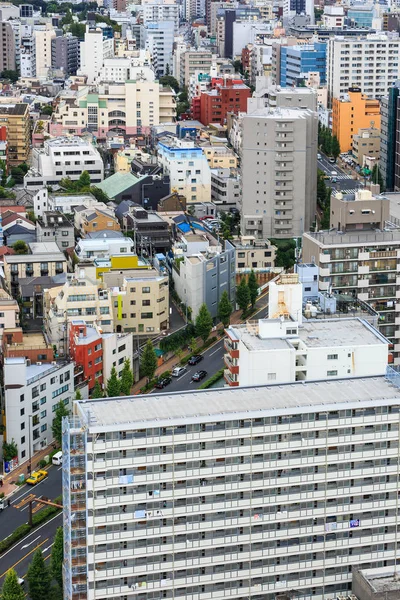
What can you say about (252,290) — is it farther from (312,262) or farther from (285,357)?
(285,357)

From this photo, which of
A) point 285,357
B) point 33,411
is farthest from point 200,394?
point 33,411

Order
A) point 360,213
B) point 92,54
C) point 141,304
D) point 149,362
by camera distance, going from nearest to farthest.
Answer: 1. point 360,213
2. point 149,362
3. point 141,304
4. point 92,54

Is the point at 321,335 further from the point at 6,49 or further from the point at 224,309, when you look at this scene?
the point at 6,49

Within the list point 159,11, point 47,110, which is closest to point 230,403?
point 47,110

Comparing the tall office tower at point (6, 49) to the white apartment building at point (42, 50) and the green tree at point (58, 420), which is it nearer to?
the white apartment building at point (42, 50)

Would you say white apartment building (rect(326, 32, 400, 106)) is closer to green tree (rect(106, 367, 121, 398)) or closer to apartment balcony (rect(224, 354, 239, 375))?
green tree (rect(106, 367, 121, 398))

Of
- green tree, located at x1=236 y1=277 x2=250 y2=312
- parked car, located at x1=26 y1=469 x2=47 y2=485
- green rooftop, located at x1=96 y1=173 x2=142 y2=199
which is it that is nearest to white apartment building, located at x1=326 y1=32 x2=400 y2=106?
green rooftop, located at x1=96 y1=173 x2=142 y2=199
